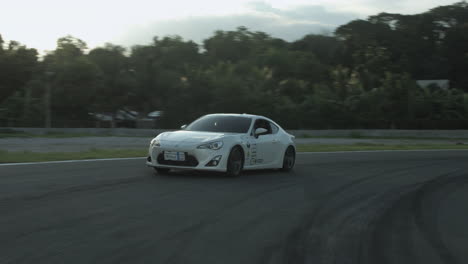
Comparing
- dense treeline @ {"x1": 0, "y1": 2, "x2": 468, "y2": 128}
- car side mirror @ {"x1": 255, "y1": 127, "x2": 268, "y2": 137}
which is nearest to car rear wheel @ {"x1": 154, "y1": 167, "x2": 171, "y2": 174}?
car side mirror @ {"x1": 255, "y1": 127, "x2": 268, "y2": 137}

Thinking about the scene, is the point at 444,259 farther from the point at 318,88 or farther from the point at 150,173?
the point at 318,88

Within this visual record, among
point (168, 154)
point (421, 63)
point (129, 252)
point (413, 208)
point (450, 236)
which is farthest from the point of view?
point (421, 63)

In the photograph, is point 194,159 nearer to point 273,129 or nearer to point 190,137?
point 190,137

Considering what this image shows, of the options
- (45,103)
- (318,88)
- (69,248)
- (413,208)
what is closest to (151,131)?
(45,103)

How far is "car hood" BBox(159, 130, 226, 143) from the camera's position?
12.0 m

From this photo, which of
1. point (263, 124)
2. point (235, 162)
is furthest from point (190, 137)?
point (263, 124)

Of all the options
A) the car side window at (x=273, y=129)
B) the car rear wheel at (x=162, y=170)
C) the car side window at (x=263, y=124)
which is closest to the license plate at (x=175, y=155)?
the car rear wheel at (x=162, y=170)

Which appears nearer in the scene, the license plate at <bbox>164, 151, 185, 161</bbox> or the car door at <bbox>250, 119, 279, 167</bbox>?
the license plate at <bbox>164, 151, 185, 161</bbox>

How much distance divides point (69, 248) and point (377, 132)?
43265 mm

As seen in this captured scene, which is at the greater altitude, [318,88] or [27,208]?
[318,88]

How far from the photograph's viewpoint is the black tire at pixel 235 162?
12086 mm

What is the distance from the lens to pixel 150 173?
12320 mm

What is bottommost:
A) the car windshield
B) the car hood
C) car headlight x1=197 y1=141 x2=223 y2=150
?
car headlight x1=197 y1=141 x2=223 y2=150

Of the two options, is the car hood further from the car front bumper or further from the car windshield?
the car windshield
